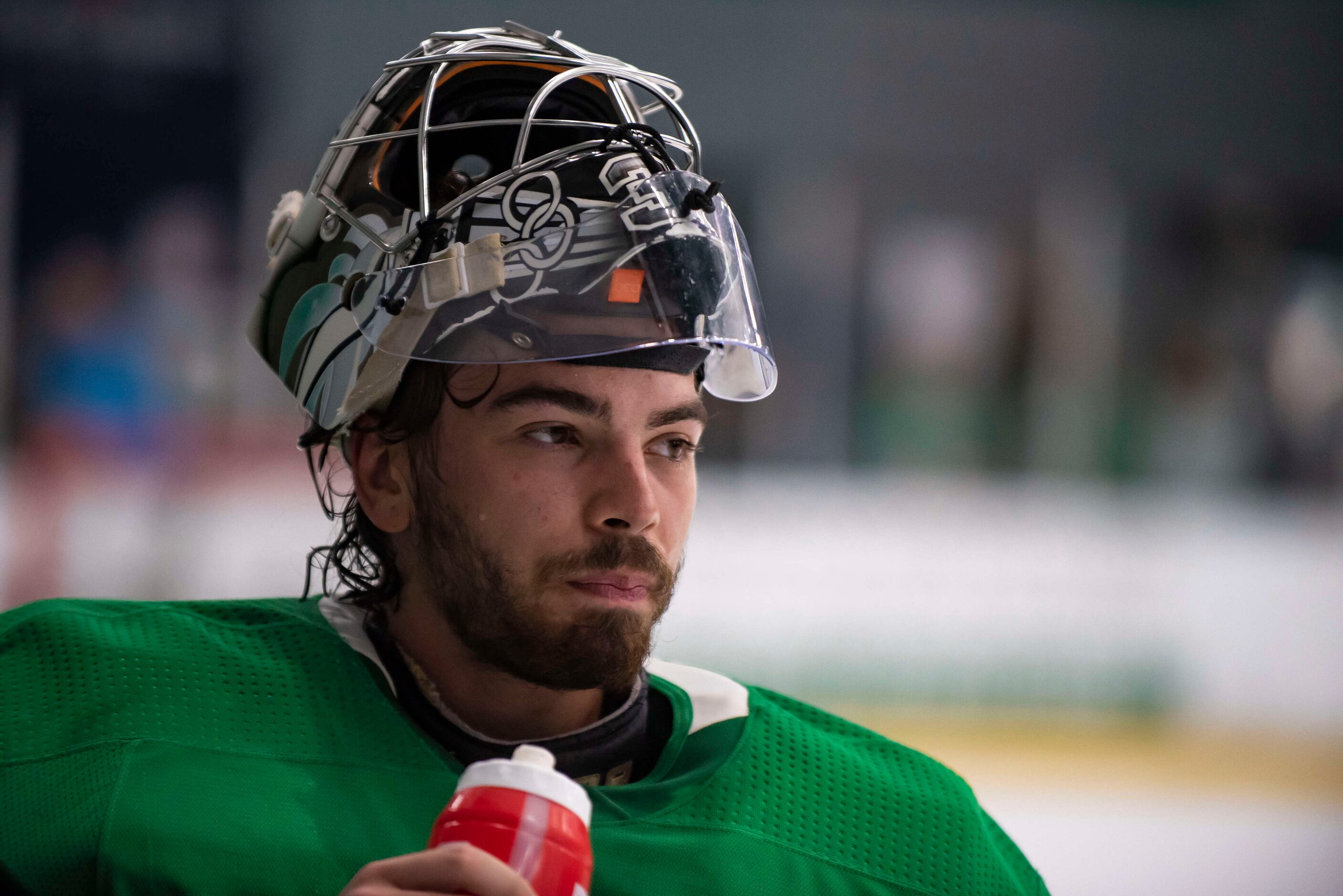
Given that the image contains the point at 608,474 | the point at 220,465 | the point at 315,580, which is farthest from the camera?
the point at 220,465

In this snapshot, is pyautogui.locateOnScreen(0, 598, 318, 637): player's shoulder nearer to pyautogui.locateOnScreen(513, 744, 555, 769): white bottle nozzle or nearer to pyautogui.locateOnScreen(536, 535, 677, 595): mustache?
pyautogui.locateOnScreen(536, 535, 677, 595): mustache

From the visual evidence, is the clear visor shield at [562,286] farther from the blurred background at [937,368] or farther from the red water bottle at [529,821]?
the blurred background at [937,368]

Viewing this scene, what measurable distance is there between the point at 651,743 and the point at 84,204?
205 inches

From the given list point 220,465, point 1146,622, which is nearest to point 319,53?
point 220,465

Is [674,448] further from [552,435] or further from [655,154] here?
[655,154]

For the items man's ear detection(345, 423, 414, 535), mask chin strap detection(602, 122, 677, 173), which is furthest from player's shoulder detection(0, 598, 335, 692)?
mask chin strap detection(602, 122, 677, 173)

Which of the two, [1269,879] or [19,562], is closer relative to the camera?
[1269,879]

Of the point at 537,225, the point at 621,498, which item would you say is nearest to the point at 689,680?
the point at 621,498

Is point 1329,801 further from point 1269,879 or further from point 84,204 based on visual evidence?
point 84,204

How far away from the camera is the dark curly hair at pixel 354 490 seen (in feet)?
4.68

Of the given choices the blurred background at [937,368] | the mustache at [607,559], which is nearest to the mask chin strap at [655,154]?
the mustache at [607,559]

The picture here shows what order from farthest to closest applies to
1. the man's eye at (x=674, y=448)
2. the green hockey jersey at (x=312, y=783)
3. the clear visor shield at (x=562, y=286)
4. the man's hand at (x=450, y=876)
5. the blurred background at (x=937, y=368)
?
the blurred background at (x=937, y=368) < the man's eye at (x=674, y=448) < the clear visor shield at (x=562, y=286) < the green hockey jersey at (x=312, y=783) < the man's hand at (x=450, y=876)

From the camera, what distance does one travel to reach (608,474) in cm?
133

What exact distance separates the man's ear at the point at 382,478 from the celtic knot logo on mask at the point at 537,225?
0.28 m
